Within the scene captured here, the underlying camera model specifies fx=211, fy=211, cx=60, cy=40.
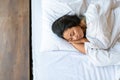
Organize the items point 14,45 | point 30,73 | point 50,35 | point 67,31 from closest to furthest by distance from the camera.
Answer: point 67,31
point 50,35
point 30,73
point 14,45

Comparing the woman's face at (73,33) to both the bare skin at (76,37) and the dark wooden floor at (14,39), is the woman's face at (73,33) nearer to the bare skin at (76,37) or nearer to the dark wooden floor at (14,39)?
the bare skin at (76,37)

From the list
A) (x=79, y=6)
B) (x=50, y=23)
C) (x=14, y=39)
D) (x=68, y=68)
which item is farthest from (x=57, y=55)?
(x=14, y=39)

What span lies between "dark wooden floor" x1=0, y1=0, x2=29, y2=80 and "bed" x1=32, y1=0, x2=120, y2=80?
0.80 feet

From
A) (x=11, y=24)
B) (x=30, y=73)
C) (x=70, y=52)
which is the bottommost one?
(x=30, y=73)

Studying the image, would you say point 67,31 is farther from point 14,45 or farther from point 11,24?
point 11,24

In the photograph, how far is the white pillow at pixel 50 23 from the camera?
4.36 ft

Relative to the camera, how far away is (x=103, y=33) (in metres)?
1.25

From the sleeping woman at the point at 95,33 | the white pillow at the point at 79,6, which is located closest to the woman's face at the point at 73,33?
the sleeping woman at the point at 95,33

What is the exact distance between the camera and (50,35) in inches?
53.9

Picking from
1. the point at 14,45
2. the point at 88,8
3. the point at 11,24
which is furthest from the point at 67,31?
the point at 11,24

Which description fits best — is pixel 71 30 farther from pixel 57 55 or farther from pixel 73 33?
pixel 57 55

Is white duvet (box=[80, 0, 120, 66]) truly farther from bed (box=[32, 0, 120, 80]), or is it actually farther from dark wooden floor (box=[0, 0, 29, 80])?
dark wooden floor (box=[0, 0, 29, 80])

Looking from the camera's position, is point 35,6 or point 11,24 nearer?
point 35,6

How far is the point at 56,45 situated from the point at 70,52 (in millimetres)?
100
